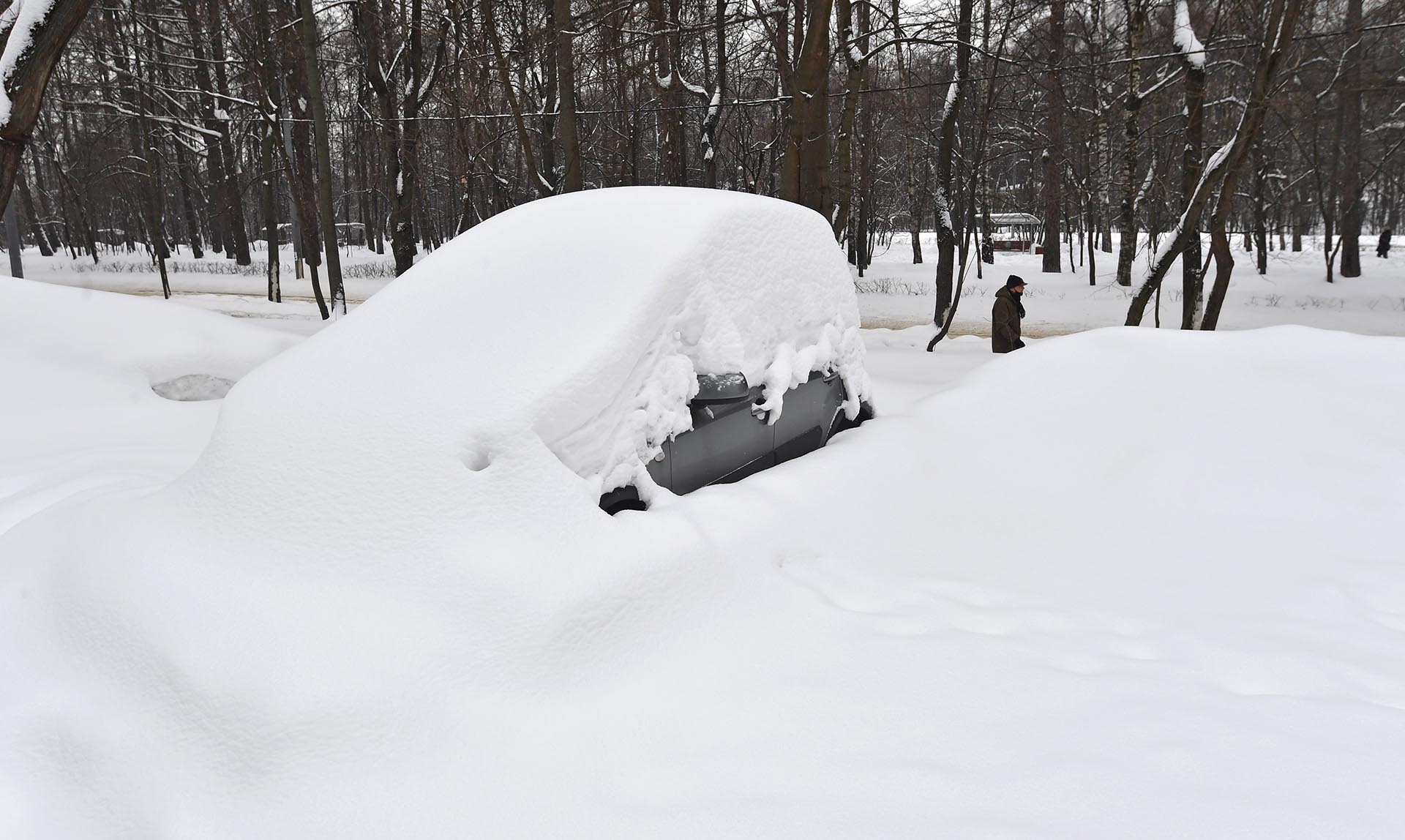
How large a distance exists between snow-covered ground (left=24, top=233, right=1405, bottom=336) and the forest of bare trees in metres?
1.13

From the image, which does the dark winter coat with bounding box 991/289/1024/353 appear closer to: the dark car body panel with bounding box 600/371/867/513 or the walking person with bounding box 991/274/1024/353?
the walking person with bounding box 991/274/1024/353

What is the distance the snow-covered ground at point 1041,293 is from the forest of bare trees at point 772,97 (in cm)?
113

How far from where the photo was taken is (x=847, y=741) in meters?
2.47

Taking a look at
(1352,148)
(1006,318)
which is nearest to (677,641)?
(1006,318)

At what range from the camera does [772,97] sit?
19844 mm

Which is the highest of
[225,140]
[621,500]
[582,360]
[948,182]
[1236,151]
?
[225,140]

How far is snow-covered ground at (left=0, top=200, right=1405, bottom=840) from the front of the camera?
2.24 metres

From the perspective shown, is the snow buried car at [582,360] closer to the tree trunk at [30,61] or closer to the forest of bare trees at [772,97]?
the tree trunk at [30,61]

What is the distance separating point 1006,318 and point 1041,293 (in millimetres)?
14881

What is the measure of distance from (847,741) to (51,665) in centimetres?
257

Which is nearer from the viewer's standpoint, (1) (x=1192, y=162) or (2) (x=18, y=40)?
(2) (x=18, y=40)

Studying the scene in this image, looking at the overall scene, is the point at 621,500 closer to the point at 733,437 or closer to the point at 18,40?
the point at 733,437

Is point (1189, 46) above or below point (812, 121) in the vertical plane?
above

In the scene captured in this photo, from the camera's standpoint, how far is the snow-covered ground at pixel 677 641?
2.24 meters
